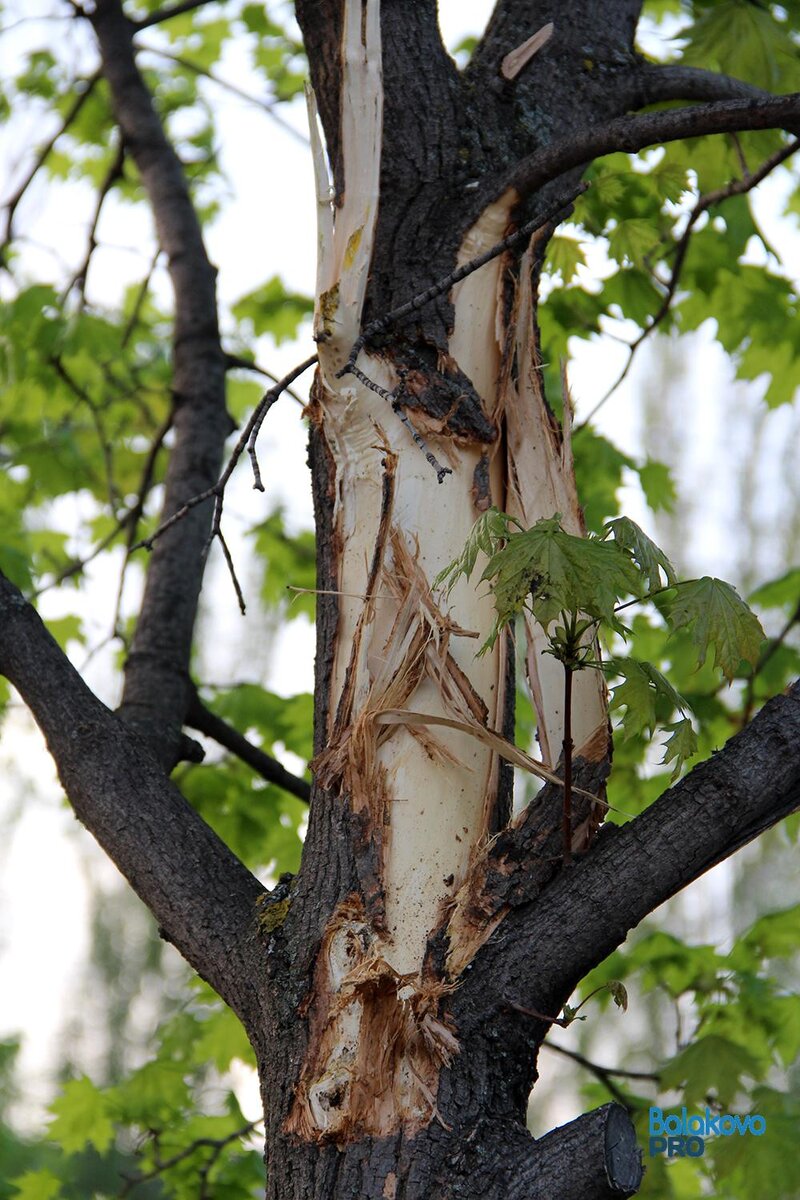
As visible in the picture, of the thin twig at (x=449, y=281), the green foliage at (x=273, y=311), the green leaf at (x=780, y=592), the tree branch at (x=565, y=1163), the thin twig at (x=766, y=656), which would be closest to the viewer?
the tree branch at (x=565, y=1163)

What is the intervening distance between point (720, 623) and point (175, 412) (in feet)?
6.22

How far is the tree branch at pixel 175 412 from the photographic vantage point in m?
2.30

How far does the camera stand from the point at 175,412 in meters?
2.93

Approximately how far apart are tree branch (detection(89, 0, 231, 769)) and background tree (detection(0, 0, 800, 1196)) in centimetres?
1

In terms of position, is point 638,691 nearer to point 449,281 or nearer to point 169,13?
point 449,281

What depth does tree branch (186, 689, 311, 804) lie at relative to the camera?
2418mm

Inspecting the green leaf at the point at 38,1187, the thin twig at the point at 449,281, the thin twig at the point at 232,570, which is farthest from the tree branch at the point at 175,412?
the green leaf at the point at 38,1187

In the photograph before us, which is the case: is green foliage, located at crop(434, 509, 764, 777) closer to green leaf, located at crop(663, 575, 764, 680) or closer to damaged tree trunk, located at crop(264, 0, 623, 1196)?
green leaf, located at crop(663, 575, 764, 680)

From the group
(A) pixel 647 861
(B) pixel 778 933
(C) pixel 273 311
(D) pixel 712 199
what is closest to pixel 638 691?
(A) pixel 647 861

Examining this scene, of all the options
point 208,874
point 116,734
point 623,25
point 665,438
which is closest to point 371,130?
point 623,25

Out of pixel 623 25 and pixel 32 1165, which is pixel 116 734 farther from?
pixel 32 1165

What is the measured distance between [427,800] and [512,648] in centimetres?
26

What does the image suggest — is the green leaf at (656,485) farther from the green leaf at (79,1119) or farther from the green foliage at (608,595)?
the green leaf at (79,1119)
